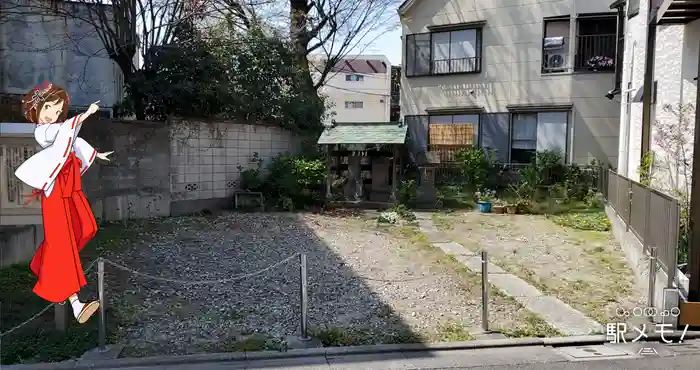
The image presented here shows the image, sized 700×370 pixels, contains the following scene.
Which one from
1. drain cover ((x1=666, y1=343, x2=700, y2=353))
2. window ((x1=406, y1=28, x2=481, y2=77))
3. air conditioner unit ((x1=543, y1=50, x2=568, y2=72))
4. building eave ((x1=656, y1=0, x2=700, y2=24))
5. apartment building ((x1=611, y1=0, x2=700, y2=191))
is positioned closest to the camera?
drain cover ((x1=666, y1=343, x2=700, y2=353))

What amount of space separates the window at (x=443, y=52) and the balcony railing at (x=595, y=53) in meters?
3.41

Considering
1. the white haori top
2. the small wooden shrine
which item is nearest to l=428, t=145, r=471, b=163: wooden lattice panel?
the small wooden shrine

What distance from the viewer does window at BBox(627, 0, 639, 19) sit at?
41.5 feet

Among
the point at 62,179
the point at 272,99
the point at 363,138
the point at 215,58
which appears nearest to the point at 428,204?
the point at 363,138

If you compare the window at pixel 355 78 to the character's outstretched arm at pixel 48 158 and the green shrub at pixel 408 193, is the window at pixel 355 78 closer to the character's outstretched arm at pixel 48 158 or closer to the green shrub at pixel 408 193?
the green shrub at pixel 408 193

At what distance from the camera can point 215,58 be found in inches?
530

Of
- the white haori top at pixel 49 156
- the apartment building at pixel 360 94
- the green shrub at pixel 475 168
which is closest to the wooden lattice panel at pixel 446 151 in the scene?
the green shrub at pixel 475 168

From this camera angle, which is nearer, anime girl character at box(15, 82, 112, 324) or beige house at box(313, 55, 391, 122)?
anime girl character at box(15, 82, 112, 324)

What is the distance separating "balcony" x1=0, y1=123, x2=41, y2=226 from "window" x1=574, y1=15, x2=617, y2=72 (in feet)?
54.3

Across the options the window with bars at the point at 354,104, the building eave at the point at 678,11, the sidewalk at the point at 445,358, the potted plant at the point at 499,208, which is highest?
the window with bars at the point at 354,104

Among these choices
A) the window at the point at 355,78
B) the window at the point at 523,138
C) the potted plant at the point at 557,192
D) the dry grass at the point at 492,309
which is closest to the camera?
the dry grass at the point at 492,309

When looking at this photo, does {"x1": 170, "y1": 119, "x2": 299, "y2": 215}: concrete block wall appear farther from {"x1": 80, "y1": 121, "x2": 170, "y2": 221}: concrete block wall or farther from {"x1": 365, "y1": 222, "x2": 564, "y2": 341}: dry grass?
{"x1": 365, "y1": 222, "x2": 564, "y2": 341}: dry grass

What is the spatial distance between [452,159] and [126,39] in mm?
11493

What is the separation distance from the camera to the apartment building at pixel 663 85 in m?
9.02
